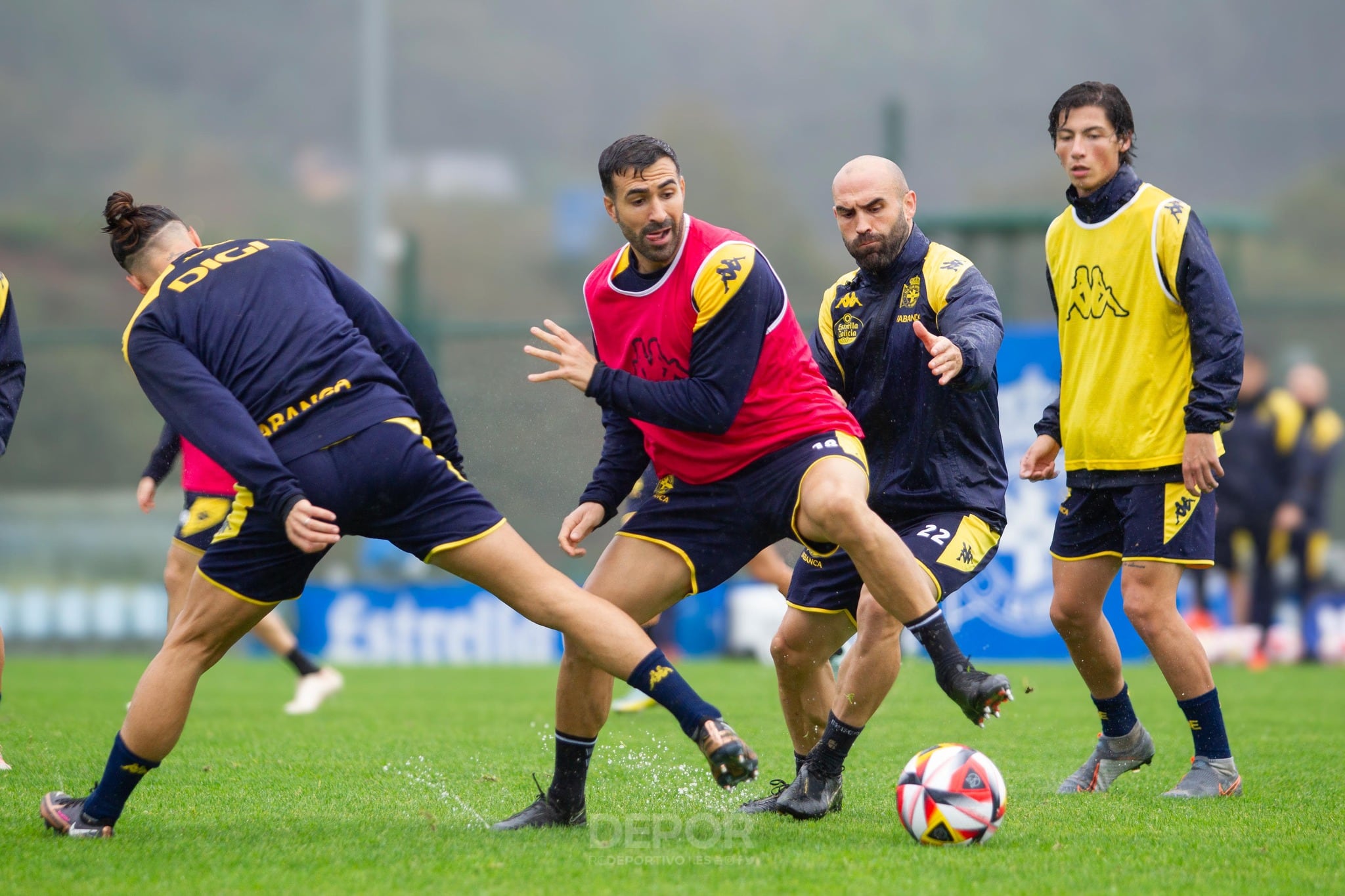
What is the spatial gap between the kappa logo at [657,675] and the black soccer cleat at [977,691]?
2.92 ft

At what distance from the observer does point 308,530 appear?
4.47m

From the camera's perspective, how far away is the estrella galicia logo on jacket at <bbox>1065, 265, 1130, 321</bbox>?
5871 mm

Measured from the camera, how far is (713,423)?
16.1 ft

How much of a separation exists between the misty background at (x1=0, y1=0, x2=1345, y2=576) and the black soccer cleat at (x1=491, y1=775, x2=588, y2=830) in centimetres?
1928

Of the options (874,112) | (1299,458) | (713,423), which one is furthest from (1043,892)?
(874,112)

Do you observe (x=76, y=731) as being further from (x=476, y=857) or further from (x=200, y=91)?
(x=200, y=91)

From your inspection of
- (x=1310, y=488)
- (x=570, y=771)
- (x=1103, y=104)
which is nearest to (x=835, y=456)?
(x=570, y=771)

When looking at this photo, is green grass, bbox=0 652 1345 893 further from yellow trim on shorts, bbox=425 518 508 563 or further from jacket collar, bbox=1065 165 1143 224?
jacket collar, bbox=1065 165 1143 224

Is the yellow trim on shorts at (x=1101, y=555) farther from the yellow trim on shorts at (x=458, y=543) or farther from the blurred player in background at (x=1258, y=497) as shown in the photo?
the blurred player in background at (x=1258, y=497)

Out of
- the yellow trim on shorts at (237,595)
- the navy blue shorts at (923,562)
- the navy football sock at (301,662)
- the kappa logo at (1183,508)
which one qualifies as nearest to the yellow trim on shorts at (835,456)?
the navy blue shorts at (923,562)

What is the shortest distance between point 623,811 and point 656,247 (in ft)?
6.84

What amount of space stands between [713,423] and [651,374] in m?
0.40

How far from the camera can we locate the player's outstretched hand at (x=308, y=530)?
4457 mm

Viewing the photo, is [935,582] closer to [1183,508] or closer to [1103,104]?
[1183,508]
